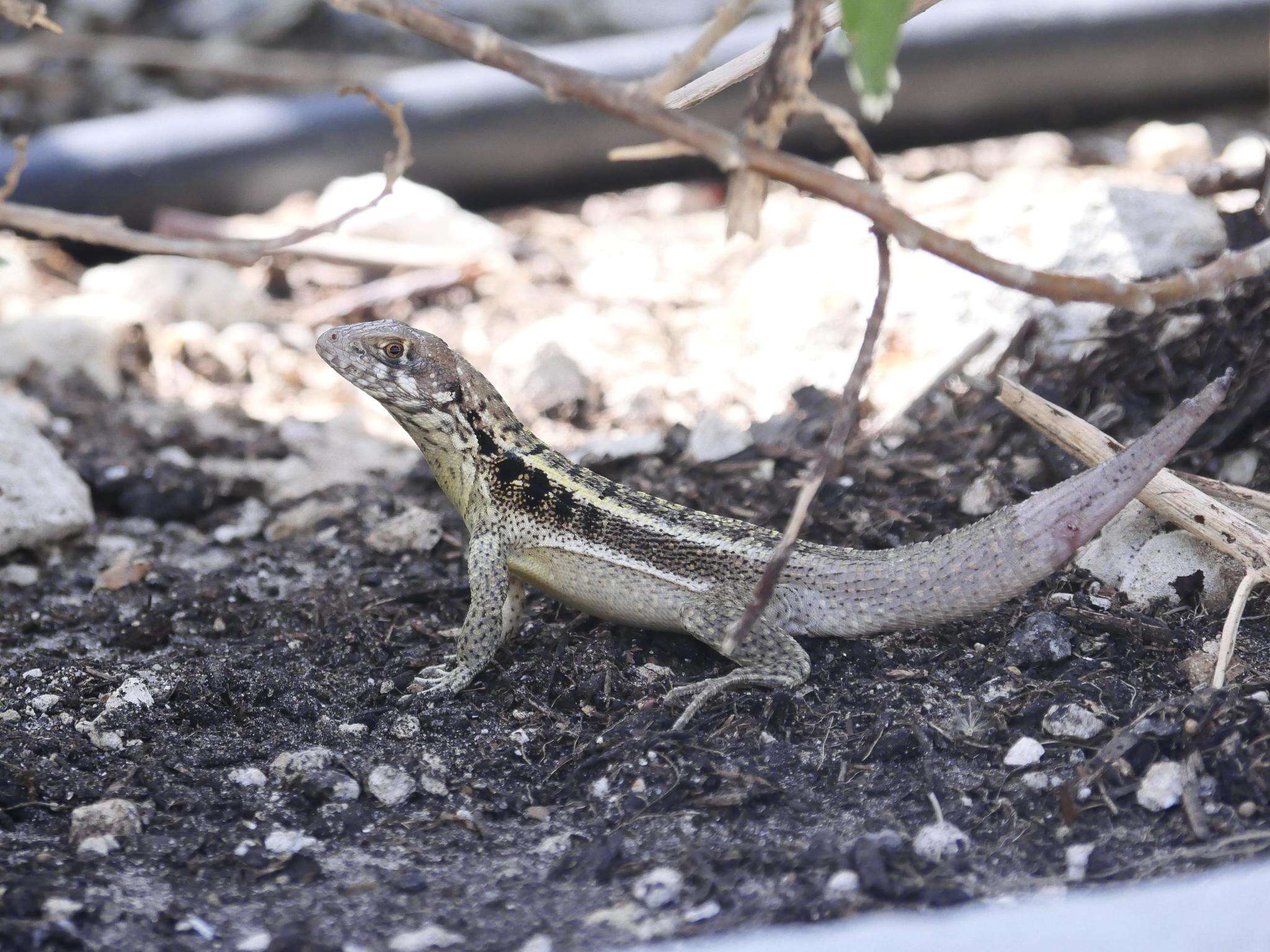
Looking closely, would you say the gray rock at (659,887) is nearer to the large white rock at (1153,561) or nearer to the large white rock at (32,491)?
the large white rock at (1153,561)

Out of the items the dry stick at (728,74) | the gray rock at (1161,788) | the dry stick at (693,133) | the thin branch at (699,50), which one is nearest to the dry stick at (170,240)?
the dry stick at (728,74)

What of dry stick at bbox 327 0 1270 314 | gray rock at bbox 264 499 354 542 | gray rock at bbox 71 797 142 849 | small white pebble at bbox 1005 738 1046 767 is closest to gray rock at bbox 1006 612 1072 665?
small white pebble at bbox 1005 738 1046 767

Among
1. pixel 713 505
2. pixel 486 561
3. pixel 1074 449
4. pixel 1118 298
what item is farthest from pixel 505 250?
pixel 1118 298

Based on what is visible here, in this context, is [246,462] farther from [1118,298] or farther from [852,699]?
[1118,298]

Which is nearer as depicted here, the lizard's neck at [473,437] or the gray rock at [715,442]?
the lizard's neck at [473,437]

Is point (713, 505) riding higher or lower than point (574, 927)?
higher

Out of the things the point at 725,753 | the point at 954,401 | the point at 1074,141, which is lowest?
the point at 725,753

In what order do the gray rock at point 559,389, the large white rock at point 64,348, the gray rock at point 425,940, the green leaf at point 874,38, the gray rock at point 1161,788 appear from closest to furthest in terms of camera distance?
1. the green leaf at point 874,38
2. the gray rock at point 425,940
3. the gray rock at point 1161,788
4. the gray rock at point 559,389
5. the large white rock at point 64,348
